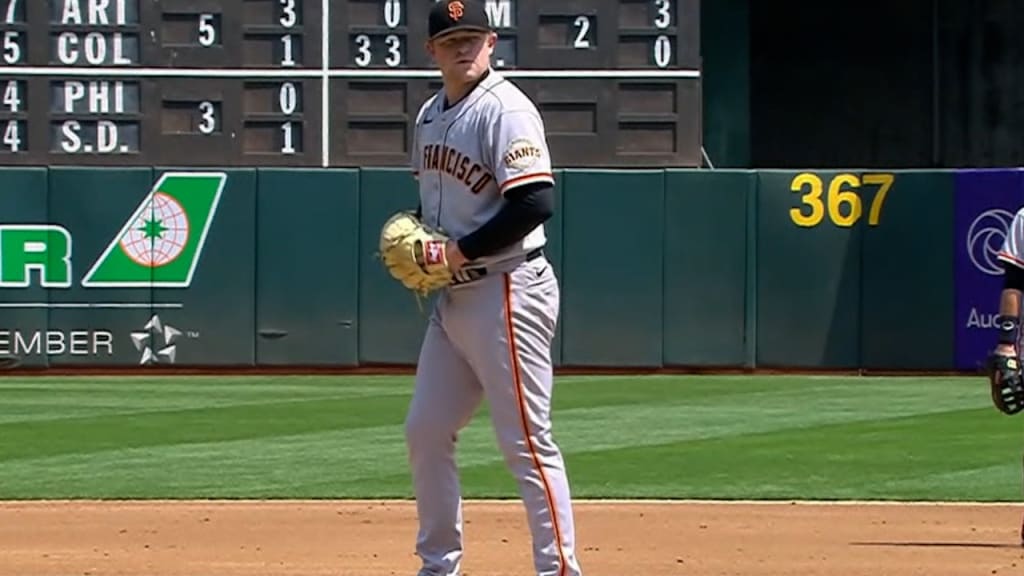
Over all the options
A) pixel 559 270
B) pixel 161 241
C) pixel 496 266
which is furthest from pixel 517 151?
pixel 161 241

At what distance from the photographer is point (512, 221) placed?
5066 millimetres

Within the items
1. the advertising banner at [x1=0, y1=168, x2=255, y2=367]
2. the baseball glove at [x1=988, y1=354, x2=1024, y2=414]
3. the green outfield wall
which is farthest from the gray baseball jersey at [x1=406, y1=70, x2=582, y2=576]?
the advertising banner at [x1=0, y1=168, x2=255, y2=367]

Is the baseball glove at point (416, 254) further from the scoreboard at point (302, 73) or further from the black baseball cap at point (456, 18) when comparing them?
the scoreboard at point (302, 73)

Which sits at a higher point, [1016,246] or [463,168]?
[463,168]

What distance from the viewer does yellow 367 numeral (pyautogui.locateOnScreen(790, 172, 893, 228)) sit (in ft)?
53.9

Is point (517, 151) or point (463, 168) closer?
point (517, 151)

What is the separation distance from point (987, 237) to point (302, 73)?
5640 mm

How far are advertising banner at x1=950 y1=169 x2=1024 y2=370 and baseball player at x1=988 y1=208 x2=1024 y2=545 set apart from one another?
9.56 m

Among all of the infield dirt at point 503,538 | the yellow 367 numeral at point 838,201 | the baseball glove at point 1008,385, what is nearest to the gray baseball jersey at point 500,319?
the infield dirt at point 503,538

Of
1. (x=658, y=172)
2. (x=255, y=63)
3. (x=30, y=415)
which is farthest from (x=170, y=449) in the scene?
(x=658, y=172)

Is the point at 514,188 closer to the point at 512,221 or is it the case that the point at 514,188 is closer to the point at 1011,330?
the point at 512,221

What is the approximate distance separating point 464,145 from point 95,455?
5504 millimetres

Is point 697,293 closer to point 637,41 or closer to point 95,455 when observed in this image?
point 637,41

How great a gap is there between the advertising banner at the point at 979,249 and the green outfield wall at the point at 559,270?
0.09 m
